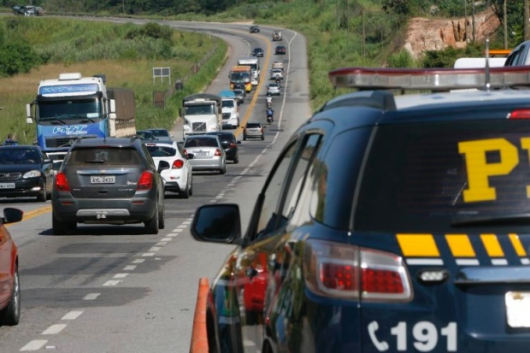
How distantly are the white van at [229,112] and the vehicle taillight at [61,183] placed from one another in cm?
6859

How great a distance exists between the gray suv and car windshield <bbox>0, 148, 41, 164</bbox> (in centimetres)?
1332

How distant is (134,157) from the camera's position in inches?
932

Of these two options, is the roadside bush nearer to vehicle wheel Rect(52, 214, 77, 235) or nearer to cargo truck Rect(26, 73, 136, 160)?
cargo truck Rect(26, 73, 136, 160)

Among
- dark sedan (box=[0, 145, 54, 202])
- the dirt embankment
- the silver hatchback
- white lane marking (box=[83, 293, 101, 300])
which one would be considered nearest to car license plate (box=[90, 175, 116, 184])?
white lane marking (box=[83, 293, 101, 300])

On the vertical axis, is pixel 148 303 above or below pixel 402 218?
below

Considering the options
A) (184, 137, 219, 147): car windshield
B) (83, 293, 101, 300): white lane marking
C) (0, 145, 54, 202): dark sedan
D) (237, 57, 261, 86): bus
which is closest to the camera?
(83, 293, 101, 300): white lane marking

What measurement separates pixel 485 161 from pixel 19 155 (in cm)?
3312

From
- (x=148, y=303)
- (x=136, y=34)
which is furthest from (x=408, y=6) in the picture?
(x=148, y=303)

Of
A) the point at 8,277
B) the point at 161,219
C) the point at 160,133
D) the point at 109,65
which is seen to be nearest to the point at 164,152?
the point at 161,219

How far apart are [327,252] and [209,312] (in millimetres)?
3076

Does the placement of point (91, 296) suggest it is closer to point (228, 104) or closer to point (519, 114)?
point (519, 114)

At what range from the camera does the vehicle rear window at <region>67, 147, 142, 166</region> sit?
2344 cm

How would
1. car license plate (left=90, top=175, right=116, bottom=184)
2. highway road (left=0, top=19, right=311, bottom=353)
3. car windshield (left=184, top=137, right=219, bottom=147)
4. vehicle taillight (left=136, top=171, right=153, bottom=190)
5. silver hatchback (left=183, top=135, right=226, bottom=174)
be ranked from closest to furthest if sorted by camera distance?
1. highway road (left=0, top=19, right=311, bottom=353)
2. car license plate (left=90, top=175, right=116, bottom=184)
3. vehicle taillight (left=136, top=171, right=153, bottom=190)
4. silver hatchback (left=183, top=135, right=226, bottom=174)
5. car windshield (left=184, top=137, right=219, bottom=147)

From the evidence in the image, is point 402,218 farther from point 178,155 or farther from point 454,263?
point 178,155
